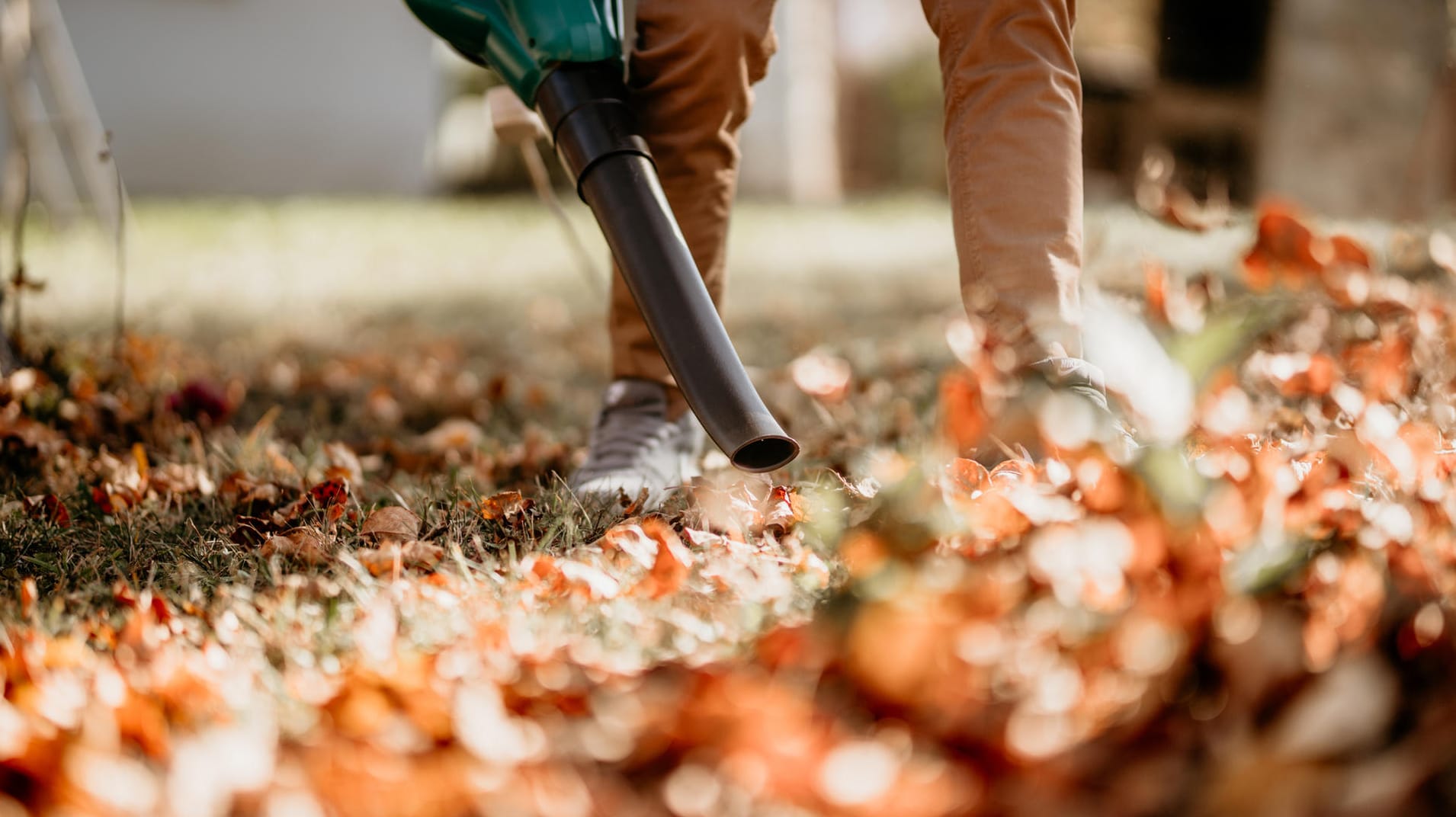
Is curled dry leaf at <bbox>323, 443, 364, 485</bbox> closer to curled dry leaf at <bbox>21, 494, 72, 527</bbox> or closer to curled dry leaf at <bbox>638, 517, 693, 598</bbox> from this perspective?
curled dry leaf at <bbox>21, 494, 72, 527</bbox>

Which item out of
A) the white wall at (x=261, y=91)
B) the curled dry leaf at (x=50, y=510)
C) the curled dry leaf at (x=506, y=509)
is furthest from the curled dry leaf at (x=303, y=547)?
the white wall at (x=261, y=91)

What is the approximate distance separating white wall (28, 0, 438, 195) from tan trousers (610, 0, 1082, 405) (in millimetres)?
7468

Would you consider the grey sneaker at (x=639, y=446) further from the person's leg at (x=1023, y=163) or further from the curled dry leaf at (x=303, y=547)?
the person's leg at (x=1023, y=163)

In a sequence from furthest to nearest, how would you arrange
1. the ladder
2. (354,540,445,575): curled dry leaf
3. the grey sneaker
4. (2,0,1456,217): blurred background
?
(2,0,1456,217): blurred background < the ladder < the grey sneaker < (354,540,445,575): curled dry leaf

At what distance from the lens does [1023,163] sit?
1.33m

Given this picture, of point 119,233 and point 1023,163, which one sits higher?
point 1023,163

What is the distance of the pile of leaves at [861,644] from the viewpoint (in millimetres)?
662

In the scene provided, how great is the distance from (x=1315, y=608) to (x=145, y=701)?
85cm

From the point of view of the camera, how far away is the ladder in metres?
2.95

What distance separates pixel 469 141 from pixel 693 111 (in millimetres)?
7192

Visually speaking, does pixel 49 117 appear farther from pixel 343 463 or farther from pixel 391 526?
pixel 391 526

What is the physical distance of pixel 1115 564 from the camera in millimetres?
765

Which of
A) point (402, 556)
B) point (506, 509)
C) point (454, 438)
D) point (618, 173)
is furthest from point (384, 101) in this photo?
point (402, 556)

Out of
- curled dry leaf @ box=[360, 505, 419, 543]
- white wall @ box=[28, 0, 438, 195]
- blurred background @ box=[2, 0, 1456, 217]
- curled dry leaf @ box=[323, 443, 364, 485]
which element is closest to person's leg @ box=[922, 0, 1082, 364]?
curled dry leaf @ box=[360, 505, 419, 543]
